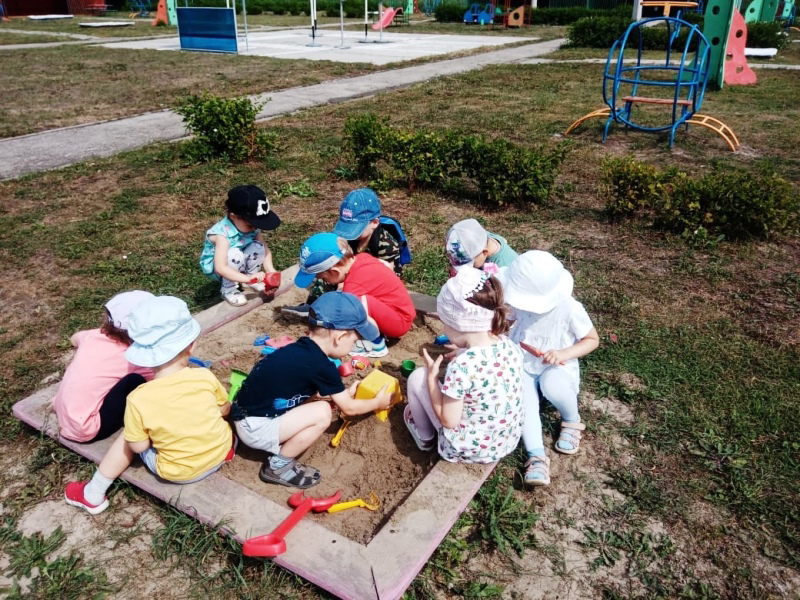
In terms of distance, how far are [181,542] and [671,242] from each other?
4.61m

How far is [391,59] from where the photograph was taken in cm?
1731

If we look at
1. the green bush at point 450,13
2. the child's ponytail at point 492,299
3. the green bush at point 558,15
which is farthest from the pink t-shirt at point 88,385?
the green bush at point 450,13

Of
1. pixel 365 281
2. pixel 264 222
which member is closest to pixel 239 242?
pixel 264 222

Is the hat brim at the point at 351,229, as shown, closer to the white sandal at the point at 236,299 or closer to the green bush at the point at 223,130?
the white sandal at the point at 236,299

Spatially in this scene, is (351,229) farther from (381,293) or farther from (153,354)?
(153,354)

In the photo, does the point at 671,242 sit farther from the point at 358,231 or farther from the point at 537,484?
the point at 537,484

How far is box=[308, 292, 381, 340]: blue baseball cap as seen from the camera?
288 cm

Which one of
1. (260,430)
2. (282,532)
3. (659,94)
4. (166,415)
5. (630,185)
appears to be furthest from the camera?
(659,94)

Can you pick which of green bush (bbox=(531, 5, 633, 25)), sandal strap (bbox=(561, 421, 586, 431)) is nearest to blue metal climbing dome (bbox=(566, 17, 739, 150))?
sandal strap (bbox=(561, 421, 586, 431))

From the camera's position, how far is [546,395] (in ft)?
10.3

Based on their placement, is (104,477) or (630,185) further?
(630,185)

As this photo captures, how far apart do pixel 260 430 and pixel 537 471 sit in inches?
51.6

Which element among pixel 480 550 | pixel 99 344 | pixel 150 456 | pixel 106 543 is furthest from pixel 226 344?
pixel 480 550

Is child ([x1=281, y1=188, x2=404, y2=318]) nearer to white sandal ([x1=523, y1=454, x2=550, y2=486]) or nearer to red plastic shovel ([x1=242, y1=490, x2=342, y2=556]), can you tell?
red plastic shovel ([x1=242, y1=490, x2=342, y2=556])
